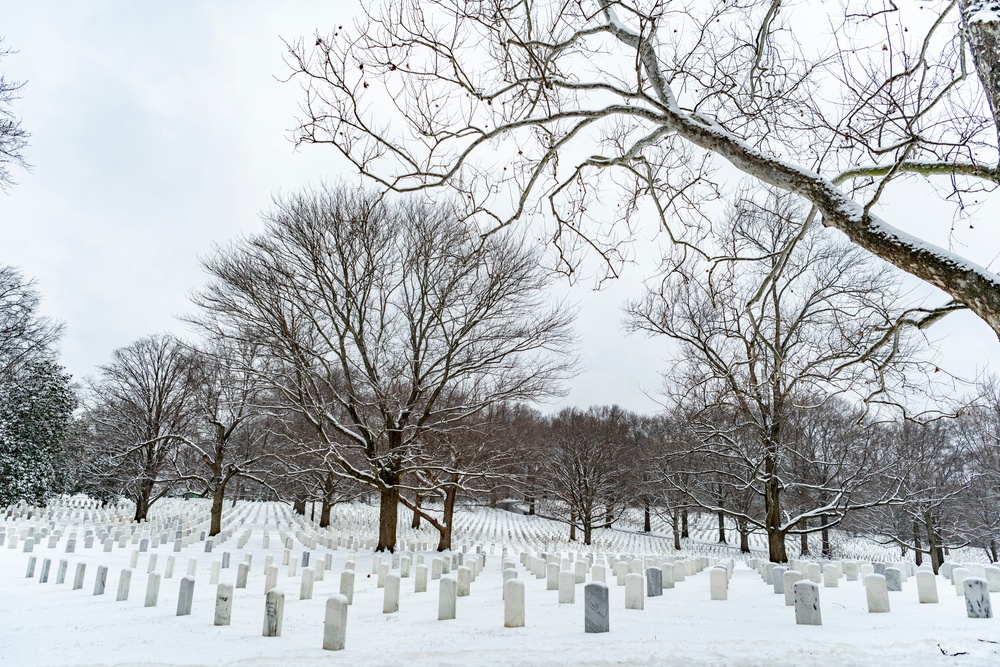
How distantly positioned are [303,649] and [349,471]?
8.95m

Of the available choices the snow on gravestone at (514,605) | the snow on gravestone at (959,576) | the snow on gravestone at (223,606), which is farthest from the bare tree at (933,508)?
the snow on gravestone at (223,606)

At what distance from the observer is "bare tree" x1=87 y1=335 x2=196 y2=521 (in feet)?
75.3

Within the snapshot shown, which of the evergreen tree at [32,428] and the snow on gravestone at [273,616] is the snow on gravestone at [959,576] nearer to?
the snow on gravestone at [273,616]

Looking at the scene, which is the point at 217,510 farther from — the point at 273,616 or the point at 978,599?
the point at 978,599

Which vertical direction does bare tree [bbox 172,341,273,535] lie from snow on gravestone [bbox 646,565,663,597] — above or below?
above

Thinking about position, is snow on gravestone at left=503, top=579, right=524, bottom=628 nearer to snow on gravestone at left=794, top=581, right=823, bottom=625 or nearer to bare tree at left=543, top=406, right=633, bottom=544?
snow on gravestone at left=794, top=581, right=823, bottom=625

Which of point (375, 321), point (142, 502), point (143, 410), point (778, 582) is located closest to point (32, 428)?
point (143, 410)

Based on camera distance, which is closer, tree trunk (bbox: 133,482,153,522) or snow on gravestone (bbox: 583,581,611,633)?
snow on gravestone (bbox: 583,581,611,633)

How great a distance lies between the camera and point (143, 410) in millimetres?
24359

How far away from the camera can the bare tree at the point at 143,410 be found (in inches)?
904

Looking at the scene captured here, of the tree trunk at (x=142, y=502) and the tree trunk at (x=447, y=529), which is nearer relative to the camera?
the tree trunk at (x=447, y=529)

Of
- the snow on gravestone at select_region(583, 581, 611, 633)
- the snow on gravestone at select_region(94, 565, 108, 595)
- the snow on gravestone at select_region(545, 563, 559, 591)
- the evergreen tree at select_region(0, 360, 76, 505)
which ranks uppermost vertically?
the evergreen tree at select_region(0, 360, 76, 505)

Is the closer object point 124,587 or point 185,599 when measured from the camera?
point 185,599

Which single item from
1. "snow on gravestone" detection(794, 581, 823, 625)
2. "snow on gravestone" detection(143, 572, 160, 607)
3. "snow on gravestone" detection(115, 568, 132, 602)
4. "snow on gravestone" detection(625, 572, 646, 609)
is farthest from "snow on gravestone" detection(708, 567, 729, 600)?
"snow on gravestone" detection(115, 568, 132, 602)
